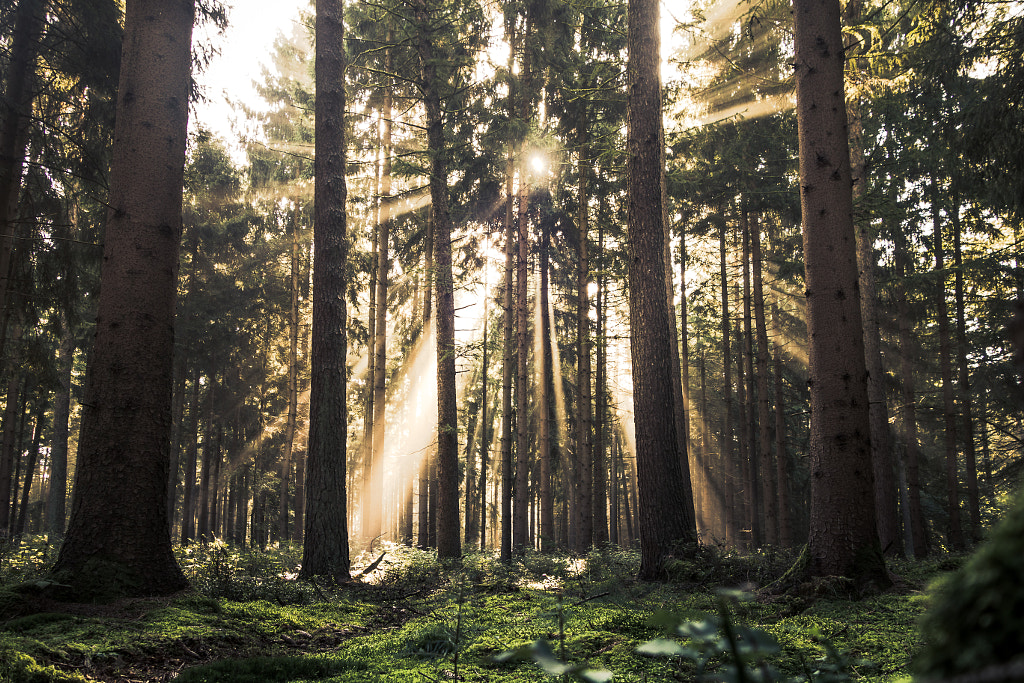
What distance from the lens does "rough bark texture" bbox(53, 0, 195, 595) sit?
5.57 meters

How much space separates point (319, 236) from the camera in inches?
364

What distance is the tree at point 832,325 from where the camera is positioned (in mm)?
5703

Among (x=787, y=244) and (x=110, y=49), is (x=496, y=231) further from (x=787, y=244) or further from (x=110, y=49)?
(x=110, y=49)

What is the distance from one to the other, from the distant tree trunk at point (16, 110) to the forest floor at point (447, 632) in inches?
212

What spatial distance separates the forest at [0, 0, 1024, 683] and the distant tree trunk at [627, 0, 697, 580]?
5cm

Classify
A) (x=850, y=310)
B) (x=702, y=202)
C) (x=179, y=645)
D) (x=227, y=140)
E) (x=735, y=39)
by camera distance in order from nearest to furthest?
(x=179, y=645) → (x=850, y=310) → (x=735, y=39) → (x=702, y=202) → (x=227, y=140)

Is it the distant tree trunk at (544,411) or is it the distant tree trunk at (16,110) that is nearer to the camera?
the distant tree trunk at (16,110)

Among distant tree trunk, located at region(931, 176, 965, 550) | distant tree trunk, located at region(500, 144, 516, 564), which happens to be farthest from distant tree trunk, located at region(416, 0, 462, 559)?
distant tree trunk, located at region(931, 176, 965, 550)

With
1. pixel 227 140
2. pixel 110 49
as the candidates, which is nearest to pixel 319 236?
pixel 110 49

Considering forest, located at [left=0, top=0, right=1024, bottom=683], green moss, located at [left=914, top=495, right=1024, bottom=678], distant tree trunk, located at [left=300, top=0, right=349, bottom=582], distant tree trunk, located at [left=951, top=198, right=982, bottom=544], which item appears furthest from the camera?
distant tree trunk, located at [left=951, top=198, right=982, bottom=544]

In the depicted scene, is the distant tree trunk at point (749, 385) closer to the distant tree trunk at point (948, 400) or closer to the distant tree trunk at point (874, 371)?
the distant tree trunk at point (874, 371)

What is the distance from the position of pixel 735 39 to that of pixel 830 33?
10.4 metres

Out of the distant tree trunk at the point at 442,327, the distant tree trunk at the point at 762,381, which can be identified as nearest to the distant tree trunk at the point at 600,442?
the distant tree trunk at the point at 762,381

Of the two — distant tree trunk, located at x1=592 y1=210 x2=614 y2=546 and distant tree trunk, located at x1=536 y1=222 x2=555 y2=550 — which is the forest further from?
distant tree trunk, located at x1=592 y1=210 x2=614 y2=546
